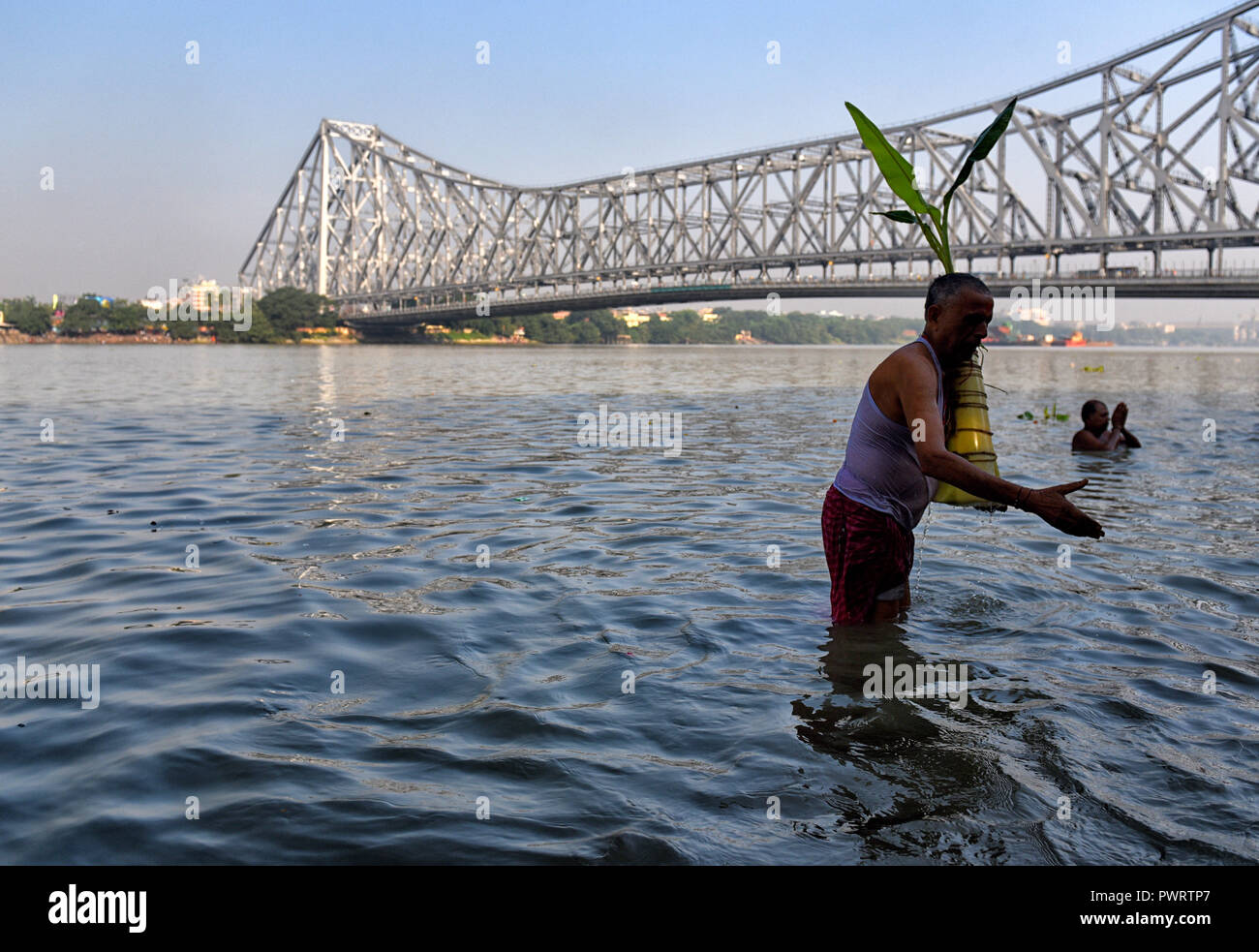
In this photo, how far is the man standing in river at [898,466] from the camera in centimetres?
405

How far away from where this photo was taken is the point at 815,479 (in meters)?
10.5

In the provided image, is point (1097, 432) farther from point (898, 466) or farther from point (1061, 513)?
point (1061, 513)

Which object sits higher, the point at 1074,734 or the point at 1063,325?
the point at 1063,325

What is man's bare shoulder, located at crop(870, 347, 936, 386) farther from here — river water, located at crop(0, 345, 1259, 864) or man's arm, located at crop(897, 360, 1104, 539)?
river water, located at crop(0, 345, 1259, 864)

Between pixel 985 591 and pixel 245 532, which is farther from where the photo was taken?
pixel 245 532

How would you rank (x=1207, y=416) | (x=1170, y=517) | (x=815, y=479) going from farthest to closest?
(x=1207, y=416), (x=815, y=479), (x=1170, y=517)

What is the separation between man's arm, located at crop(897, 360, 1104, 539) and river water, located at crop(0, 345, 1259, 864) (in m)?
0.76
